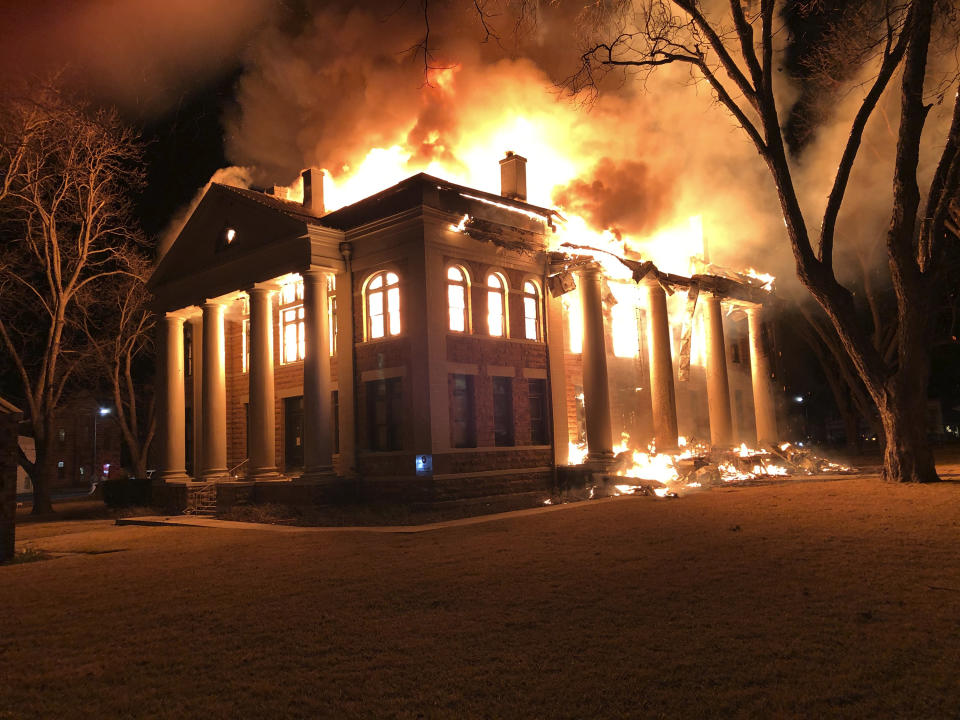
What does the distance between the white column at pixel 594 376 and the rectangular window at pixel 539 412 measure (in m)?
1.21

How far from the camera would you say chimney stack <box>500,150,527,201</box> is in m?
23.0

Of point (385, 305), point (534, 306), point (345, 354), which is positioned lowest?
point (345, 354)

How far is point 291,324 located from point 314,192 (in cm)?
457

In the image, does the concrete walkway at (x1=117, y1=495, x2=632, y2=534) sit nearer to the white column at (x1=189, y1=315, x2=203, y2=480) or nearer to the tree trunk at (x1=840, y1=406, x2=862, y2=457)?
the white column at (x1=189, y1=315, x2=203, y2=480)

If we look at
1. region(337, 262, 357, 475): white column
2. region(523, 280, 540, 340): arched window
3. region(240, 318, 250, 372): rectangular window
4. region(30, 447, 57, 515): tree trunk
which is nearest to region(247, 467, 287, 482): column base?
region(337, 262, 357, 475): white column

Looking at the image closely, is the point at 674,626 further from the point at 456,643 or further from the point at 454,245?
the point at 454,245

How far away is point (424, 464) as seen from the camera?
18.3m

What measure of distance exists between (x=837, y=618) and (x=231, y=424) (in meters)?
23.5

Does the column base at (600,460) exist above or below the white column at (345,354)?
below

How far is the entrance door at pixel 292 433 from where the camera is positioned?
966 inches

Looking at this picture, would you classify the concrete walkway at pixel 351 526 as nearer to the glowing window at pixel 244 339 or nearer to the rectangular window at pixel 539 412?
the rectangular window at pixel 539 412

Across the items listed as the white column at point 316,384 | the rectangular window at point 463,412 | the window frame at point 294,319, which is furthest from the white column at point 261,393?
the rectangular window at point 463,412

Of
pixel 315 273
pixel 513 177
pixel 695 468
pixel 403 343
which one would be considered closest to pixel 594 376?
pixel 695 468

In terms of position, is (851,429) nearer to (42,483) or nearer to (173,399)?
(173,399)
